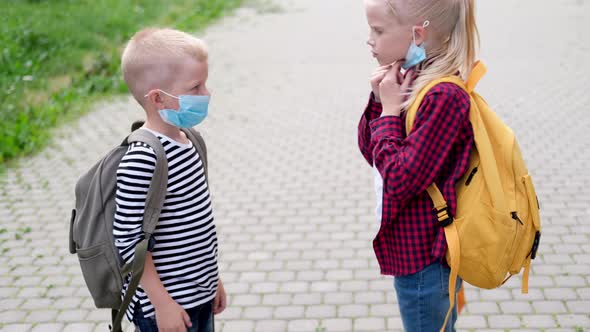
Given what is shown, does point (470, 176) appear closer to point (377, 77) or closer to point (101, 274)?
point (377, 77)

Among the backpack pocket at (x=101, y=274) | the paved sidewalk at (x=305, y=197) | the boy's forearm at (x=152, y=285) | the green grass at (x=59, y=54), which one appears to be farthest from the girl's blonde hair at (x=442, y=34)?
the green grass at (x=59, y=54)

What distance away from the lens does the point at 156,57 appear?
2166mm

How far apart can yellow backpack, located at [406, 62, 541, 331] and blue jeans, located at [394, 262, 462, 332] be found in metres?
0.08

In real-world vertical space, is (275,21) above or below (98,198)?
below

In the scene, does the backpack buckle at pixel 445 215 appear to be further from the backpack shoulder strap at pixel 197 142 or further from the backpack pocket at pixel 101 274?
the backpack pocket at pixel 101 274

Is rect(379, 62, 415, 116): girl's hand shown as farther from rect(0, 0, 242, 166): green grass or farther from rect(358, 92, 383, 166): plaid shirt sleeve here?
rect(0, 0, 242, 166): green grass

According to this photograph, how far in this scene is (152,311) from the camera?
2324 mm

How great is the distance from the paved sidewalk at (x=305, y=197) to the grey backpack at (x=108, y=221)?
175 centimetres

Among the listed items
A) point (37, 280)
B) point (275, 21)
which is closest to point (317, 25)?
point (275, 21)

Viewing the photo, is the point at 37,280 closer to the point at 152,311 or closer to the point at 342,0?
the point at 152,311

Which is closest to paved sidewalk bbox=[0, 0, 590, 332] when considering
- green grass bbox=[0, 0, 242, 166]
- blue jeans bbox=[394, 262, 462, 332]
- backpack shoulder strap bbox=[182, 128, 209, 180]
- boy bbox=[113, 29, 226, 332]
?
green grass bbox=[0, 0, 242, 166]

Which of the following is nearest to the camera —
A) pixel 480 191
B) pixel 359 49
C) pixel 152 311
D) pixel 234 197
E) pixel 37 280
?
pixel 480 191

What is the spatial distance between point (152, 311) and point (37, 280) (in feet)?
8.56

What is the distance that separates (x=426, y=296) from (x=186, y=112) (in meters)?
1.02
